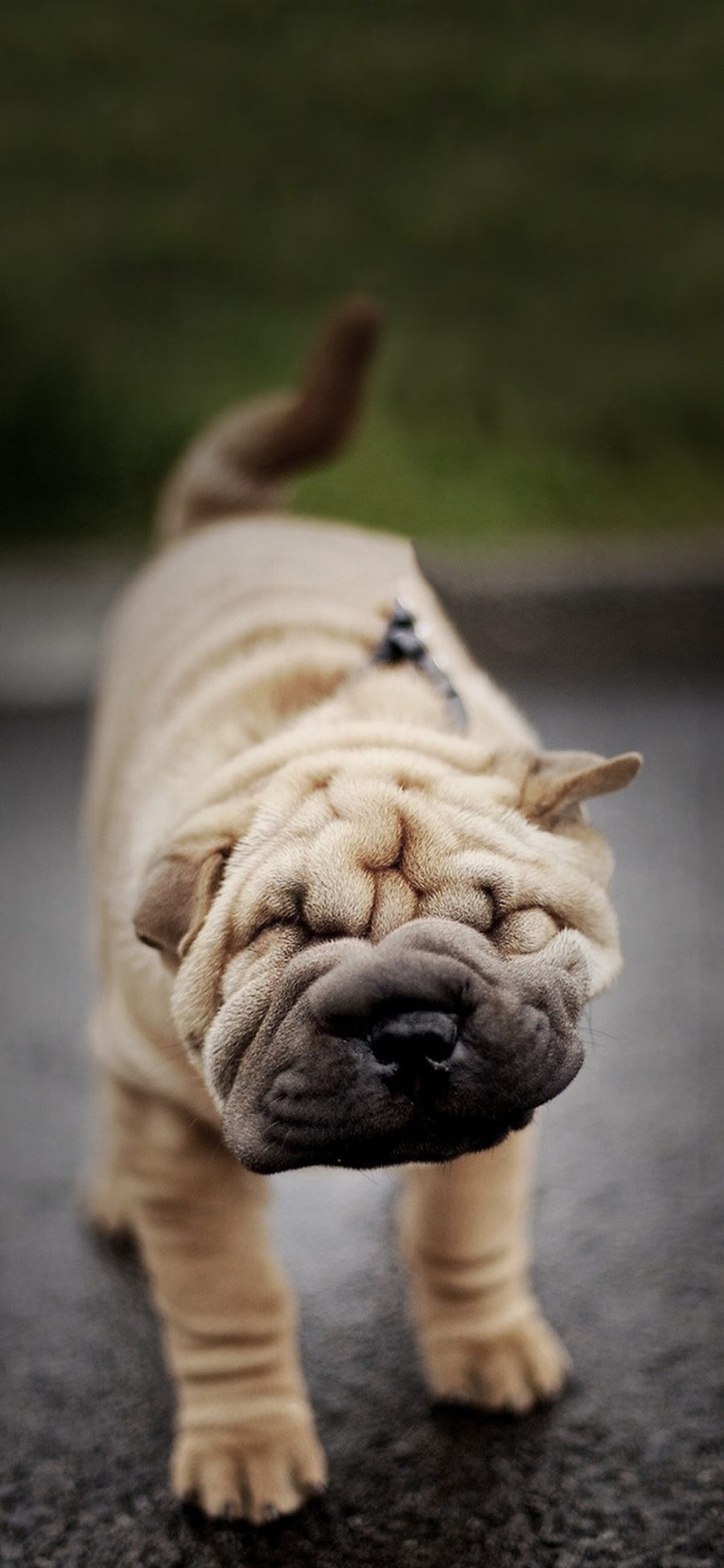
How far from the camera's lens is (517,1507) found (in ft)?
5.09

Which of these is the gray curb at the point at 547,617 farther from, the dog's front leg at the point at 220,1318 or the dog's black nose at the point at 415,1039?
the dog's black nose at the point at 415,1039

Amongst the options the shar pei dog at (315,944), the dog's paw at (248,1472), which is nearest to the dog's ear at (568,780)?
the shar pei dog at (315,944)

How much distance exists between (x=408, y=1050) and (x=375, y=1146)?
0.10 metres

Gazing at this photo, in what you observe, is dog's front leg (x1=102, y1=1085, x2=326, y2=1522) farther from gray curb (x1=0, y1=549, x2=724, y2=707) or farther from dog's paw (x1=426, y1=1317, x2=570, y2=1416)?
gray curb (x1=0, y1=549, x2=724, y2=707)

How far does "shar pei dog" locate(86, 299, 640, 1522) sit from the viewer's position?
108 cm

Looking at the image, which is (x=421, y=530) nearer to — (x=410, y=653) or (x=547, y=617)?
(x=410, y=653)

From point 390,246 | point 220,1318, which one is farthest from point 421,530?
point 390,246

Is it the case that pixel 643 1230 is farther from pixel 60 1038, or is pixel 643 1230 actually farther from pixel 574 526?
pixel 574 526

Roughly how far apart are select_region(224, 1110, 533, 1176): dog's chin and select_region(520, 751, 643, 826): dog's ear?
24cm

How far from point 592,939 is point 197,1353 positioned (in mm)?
751

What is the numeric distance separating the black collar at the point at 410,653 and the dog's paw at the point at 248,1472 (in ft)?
2.73

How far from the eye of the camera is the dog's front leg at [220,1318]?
1.54 meters

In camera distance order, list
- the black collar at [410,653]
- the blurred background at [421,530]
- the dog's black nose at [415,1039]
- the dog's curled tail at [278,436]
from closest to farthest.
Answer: the dog's black nose at [415,1039]
the black collar at [410,653]
the blurred background at [421,530]
the dog's curled tail at [278,436]

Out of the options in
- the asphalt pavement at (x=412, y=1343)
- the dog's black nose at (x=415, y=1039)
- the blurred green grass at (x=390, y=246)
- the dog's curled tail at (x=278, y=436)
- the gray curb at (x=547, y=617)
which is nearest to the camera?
the dog's black nose at (x=415, y=1039)
